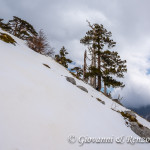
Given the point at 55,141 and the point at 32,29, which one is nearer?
the point at 55,141

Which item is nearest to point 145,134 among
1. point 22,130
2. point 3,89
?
point 22,130

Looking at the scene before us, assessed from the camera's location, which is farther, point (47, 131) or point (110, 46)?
point (110, 46)

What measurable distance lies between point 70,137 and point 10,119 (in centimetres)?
155

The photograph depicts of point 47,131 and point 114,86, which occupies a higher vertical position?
→ point 114,86

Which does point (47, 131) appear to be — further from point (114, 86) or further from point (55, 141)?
point (114, 86)

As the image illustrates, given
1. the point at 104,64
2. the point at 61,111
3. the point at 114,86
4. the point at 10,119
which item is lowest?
the point at 10,119

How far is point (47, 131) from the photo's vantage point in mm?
2559

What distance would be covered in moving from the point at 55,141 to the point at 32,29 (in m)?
28.2

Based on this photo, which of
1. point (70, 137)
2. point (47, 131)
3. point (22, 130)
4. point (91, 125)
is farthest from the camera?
point (91, 125)

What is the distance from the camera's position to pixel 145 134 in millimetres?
5727

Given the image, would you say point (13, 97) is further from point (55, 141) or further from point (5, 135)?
point (55, 141)

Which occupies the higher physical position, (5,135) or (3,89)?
(3,89)

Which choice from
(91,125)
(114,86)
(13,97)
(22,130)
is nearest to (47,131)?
(22,130)

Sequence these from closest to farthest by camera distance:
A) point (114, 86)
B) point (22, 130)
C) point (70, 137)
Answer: point (22, 130) → point (70, 137) → point (114, 86)
